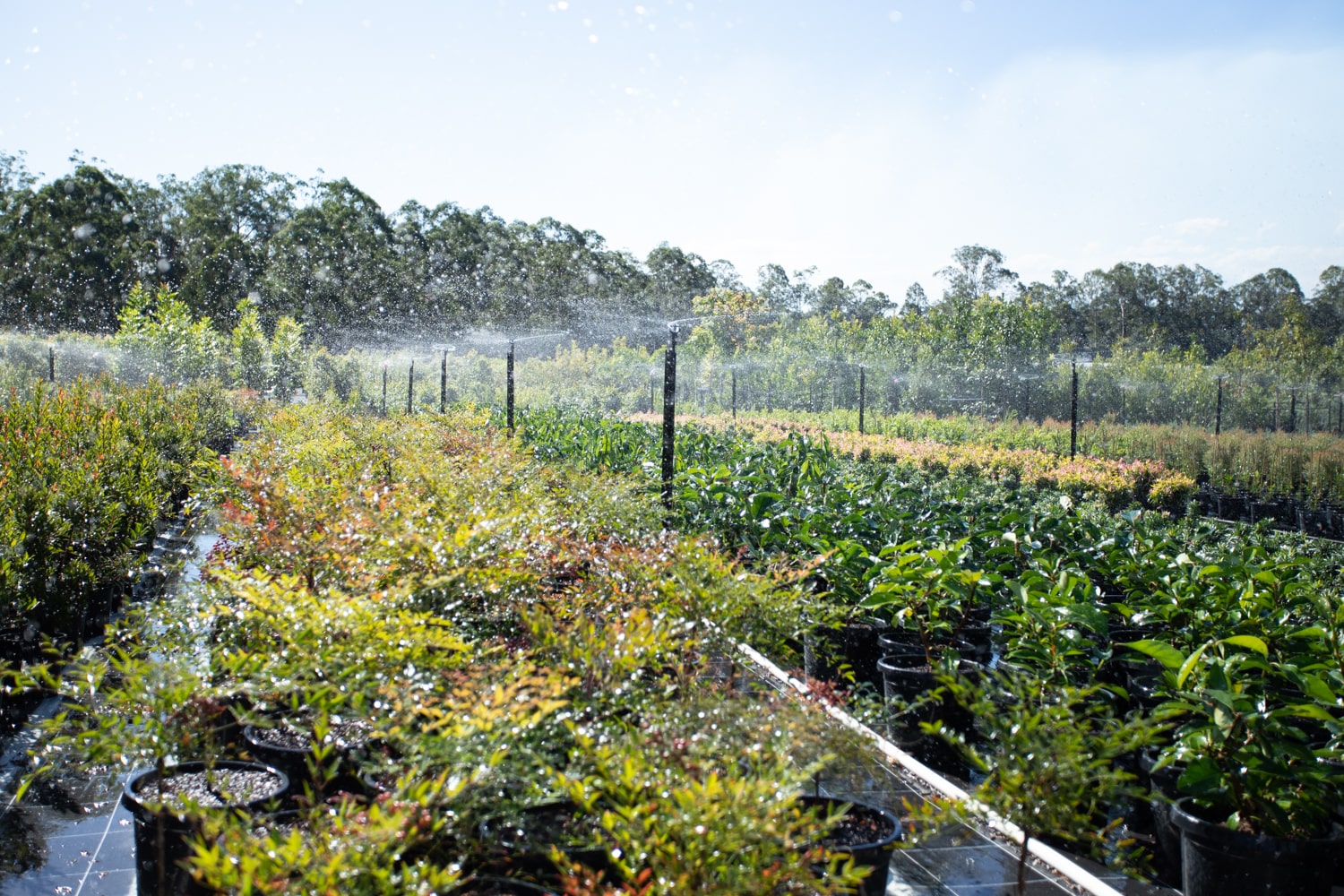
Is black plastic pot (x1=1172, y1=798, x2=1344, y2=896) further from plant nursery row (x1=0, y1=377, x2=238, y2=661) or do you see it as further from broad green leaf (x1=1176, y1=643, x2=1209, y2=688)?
plant nursery row (x1=0, y1=377, x2=238, y2=661)

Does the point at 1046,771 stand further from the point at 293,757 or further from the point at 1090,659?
the point at 293,757

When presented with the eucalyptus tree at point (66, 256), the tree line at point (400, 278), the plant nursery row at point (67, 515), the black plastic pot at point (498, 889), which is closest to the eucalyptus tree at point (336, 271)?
the tree line at point (400, 278)

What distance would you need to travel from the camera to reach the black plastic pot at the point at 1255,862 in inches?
95.4

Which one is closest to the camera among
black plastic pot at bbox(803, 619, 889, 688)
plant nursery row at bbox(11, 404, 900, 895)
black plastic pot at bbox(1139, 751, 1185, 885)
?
plant nursery row at bbox(11, 404, 900, 895)

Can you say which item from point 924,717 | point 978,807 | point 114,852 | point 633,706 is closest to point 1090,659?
point 924,717

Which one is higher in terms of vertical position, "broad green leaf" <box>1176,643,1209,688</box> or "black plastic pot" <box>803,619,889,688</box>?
"broad green leaf" <box>1176,643,1209,688</box>

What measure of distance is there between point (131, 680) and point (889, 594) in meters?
2.77

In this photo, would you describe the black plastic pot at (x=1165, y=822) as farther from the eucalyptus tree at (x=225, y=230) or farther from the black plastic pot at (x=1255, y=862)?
the eucalyptus tree at (x=225, y=230)

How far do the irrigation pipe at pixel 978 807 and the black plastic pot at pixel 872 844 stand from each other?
0.61 ft

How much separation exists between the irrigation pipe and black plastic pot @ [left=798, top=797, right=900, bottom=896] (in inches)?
7.3

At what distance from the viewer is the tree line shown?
3897cm

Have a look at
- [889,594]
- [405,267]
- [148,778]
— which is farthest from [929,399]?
[405,267]

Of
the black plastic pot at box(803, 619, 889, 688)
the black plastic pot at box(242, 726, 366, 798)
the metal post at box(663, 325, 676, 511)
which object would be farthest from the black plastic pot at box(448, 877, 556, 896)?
the metal post at box(663, 325, 676, 511)

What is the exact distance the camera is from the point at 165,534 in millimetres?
8531
